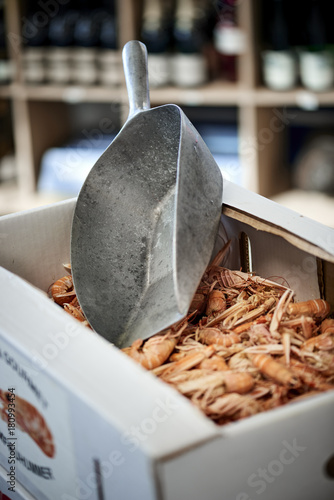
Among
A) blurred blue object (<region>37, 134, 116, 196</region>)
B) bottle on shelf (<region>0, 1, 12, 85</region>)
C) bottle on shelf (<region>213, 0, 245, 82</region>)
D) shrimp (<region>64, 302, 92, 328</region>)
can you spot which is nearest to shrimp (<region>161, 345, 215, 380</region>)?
shrimp (<region>64, 302, 92, 328</region>)

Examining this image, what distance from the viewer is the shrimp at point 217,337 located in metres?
0.81

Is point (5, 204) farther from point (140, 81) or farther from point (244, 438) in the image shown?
point (244, 438)

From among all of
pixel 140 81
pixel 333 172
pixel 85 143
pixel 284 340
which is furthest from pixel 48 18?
pixel 284 340

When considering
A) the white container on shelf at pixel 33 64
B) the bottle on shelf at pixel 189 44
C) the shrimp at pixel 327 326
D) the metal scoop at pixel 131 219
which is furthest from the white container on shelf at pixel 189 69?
the shrimp at pixel 327 326

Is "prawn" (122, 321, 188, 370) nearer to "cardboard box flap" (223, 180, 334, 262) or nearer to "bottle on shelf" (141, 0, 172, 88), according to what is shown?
"cardboard box flap" (223, 180, 334, 262)

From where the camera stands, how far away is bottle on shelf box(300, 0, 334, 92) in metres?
1.92

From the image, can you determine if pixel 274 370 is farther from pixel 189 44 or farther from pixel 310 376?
pixel 189 44

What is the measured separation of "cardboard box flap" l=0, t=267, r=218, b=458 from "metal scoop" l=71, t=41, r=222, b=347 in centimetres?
21

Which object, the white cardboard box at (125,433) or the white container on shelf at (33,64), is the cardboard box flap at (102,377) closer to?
the white cardboard box at (125,433)

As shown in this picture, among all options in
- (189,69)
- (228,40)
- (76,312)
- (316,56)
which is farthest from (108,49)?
(76,312)

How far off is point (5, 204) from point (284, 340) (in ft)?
6.79

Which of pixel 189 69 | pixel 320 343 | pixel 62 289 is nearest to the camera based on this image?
pixel 320 343

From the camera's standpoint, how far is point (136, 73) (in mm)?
933

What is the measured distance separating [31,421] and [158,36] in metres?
1.84
